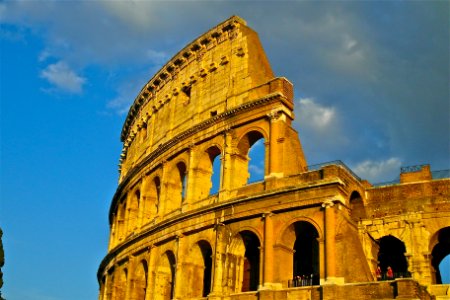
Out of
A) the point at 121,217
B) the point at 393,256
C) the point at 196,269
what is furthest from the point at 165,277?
the point at 393,256

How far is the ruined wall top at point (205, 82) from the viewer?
25.5 metres

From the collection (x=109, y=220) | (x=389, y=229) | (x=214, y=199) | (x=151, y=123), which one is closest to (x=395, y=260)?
(x=389, y=229)

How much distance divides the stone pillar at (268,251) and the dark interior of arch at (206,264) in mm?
3728

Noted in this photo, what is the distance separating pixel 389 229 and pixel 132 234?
13372 mm

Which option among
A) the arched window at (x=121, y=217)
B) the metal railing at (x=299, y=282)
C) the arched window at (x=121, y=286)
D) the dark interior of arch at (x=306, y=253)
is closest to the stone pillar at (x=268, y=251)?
the metal railing at (x=299, y=282)

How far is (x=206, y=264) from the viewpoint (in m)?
25.3

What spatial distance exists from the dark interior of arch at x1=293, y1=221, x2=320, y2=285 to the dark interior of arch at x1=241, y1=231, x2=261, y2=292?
1568 mm

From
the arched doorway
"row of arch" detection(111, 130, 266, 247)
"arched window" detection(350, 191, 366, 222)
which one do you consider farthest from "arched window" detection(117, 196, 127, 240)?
the arched doorway

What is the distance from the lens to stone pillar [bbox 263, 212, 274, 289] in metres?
20.3

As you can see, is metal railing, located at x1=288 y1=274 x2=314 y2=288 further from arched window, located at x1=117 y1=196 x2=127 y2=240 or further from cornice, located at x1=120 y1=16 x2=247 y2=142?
arched window, located at x1=117 y1=196 x2=127 y2=240

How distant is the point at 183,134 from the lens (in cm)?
2686

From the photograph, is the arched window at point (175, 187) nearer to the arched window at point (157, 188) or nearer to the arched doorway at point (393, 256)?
the arched window at point (157, 188)

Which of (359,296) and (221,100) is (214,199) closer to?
(221,100)

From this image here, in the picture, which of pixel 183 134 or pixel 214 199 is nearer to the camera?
pixel 214 199
